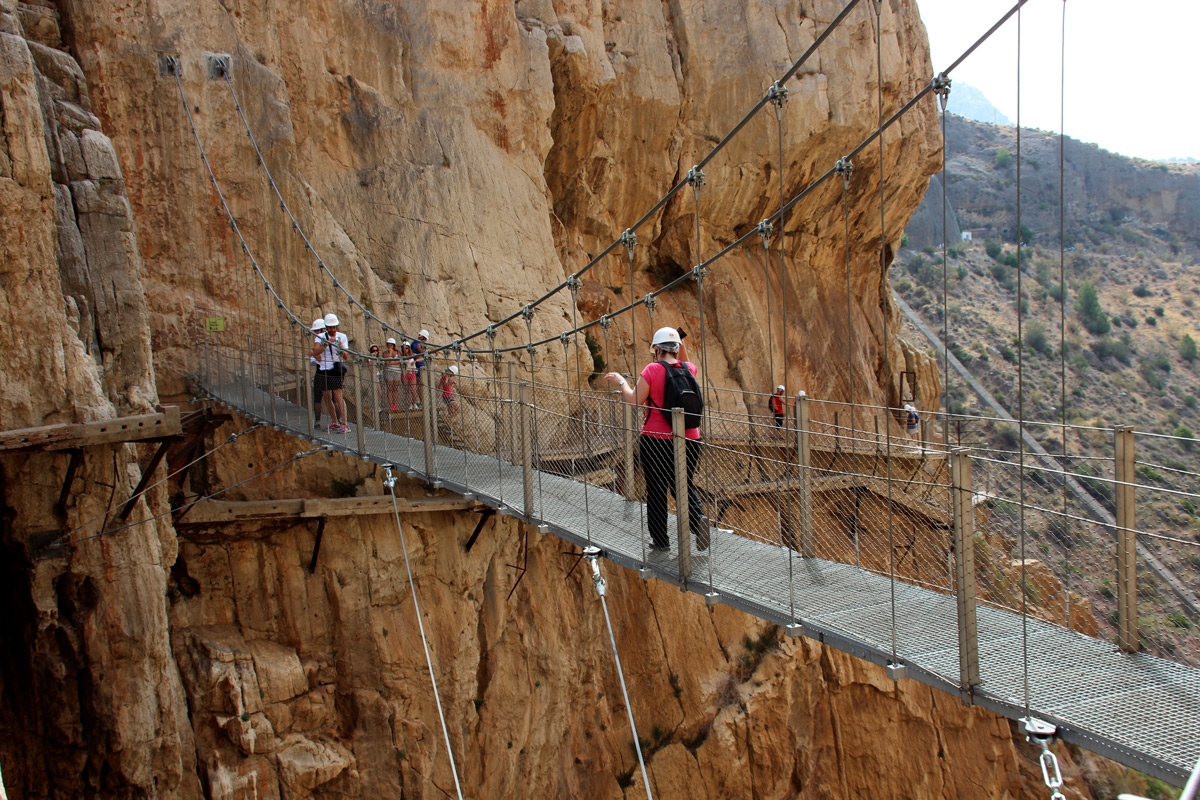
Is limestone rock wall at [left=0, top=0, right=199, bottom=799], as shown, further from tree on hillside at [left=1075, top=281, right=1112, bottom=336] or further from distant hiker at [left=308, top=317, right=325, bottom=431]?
tree on hillside at [left=1075, top=281, right=1112, bottom=336]

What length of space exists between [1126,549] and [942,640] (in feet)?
1.99

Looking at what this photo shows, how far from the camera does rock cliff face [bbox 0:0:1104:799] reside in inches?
174

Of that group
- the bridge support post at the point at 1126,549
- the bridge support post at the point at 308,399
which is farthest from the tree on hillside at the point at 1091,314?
the bridge support post at the point at 1126,549

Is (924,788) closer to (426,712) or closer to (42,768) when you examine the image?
(426,712)

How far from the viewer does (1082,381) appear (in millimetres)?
26500

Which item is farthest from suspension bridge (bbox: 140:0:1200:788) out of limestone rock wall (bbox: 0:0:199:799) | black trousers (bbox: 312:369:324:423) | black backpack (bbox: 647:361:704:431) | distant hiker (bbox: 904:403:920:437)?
distant hiker (bbox: 904:403:920:437)

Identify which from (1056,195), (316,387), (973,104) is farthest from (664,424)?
(973,104)

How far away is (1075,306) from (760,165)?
24.3m

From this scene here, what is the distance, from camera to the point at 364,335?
7.40m

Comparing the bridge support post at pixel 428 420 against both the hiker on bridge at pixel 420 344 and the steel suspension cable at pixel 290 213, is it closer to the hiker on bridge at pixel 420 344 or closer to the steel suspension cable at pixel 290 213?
the hiker on bridge at pixel 420 344

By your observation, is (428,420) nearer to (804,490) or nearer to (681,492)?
(681,492)

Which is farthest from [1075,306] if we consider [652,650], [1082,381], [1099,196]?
[652,650]

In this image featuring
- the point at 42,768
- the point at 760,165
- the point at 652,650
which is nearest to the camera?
the point at 42,768

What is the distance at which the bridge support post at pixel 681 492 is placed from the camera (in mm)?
3467
